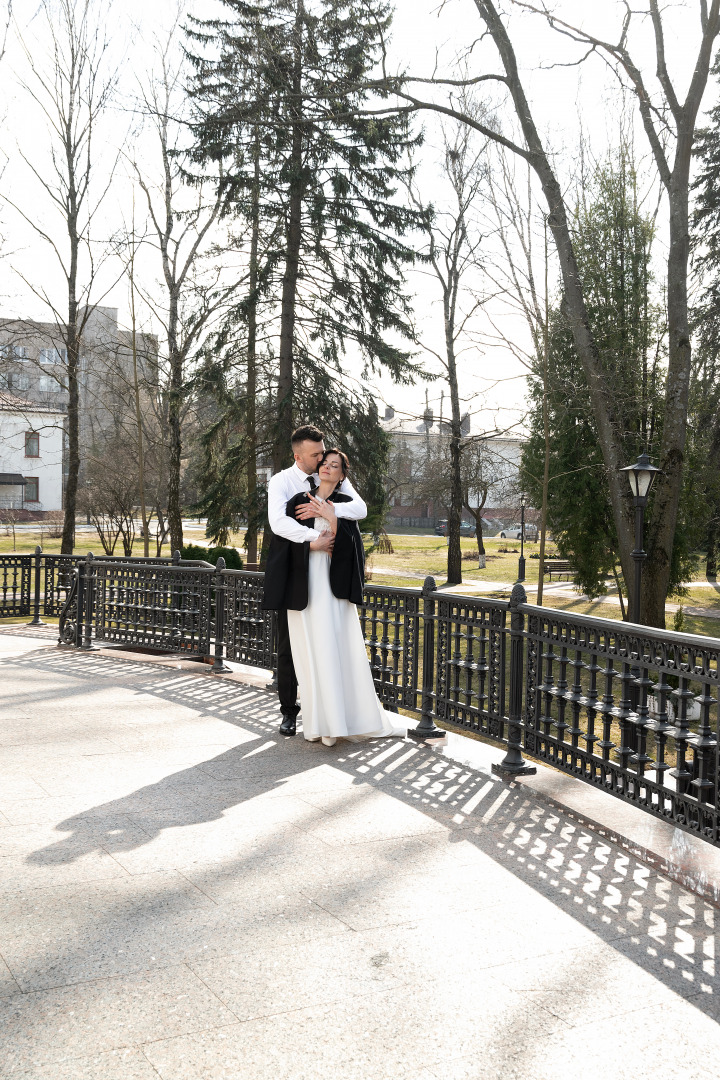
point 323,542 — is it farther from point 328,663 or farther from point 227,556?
point 227,556

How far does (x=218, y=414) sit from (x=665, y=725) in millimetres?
18083

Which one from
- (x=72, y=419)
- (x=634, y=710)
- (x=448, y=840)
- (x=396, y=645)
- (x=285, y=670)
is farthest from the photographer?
(x=72, y=419)

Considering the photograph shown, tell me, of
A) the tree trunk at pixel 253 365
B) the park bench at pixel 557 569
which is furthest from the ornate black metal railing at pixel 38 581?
the park bench at pixel 557 569

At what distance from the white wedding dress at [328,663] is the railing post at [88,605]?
587 centimetres

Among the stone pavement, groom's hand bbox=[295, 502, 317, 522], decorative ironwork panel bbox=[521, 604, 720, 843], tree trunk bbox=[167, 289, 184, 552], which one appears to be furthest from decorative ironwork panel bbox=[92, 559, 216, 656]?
tree trunk bbox=[167, 289, 184, 552]

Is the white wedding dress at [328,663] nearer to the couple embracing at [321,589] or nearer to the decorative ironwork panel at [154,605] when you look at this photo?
the couple embracing at [321,589]

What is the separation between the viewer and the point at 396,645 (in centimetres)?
695

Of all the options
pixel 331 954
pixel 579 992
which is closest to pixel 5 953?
pixel 331 954

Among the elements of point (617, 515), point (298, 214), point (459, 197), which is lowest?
point (617, 515)

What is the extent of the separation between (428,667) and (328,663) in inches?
34.0

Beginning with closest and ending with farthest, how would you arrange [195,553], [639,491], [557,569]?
1. [639,491]
2. [195,553]
3. [557,569]

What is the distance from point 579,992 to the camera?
116 inches

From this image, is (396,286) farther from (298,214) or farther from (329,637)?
(329,637)

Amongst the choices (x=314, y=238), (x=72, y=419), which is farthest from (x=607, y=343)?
(x=72, y=419)
